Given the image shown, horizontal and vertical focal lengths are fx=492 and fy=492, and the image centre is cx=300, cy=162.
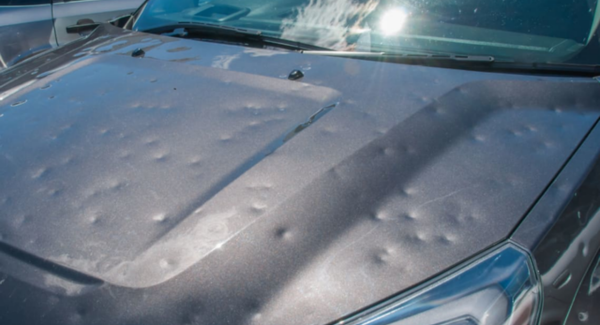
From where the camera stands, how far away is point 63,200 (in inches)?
46.2

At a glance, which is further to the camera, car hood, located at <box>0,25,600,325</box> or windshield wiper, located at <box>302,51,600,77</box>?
windshield wiper, located at <box>302,51,600,77</box>

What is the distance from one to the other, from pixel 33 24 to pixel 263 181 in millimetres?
3163

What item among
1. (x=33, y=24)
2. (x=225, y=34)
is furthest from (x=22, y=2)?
(x=225, y=34)

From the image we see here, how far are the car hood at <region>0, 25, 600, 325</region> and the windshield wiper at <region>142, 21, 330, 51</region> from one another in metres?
0.16

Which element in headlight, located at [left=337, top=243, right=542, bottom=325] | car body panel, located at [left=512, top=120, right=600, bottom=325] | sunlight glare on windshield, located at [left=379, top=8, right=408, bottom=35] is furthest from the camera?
sunlight glare on windshield, located at [left=379, top=8, right=408, bottom=35]

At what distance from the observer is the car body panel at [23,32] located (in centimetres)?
346

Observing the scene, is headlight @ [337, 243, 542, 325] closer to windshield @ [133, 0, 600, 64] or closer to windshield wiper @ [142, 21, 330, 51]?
windshield @ [133, 0, 600, 64]

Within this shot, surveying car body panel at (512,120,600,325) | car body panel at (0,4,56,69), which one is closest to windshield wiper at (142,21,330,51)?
car body panel at (512,120,600,325)

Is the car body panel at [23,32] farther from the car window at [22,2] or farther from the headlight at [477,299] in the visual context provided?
the headlight at [477,299]

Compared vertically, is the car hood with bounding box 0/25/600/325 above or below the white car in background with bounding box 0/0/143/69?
above

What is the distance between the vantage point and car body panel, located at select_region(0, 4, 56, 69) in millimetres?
3461

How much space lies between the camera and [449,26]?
5.76ft

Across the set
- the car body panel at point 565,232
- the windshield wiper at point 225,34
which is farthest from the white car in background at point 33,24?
the car body panel at point 565,232

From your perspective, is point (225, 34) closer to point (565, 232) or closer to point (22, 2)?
point (565, 232)
